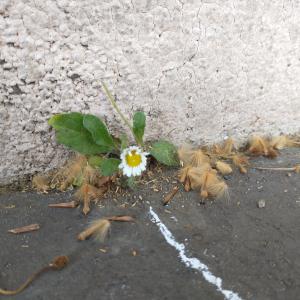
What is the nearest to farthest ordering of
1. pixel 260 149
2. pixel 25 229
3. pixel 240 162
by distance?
pixel 25 229
pixel 240 162
pixel 260 149

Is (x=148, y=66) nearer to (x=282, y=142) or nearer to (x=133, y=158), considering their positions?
(x=133, y=158)

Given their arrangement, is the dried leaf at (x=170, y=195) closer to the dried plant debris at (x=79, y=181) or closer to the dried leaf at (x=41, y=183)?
the dried plant debris at (x=79, y=181)

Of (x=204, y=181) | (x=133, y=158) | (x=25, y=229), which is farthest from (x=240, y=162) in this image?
(x=25, y=229)

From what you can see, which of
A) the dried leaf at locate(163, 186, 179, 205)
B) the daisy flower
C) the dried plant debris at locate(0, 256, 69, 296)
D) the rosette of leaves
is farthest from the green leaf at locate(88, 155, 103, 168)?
the dried plant debris at locate(0, 256, 69, 296)

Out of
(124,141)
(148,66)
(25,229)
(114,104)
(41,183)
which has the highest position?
(148,66)

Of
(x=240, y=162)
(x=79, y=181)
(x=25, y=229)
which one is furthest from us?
(x=240, y=162)

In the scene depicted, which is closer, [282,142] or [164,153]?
[164,153]

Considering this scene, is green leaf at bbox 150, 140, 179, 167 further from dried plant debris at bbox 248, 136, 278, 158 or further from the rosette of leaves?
dried plant debris at bbox 248, 136, 278, 158
